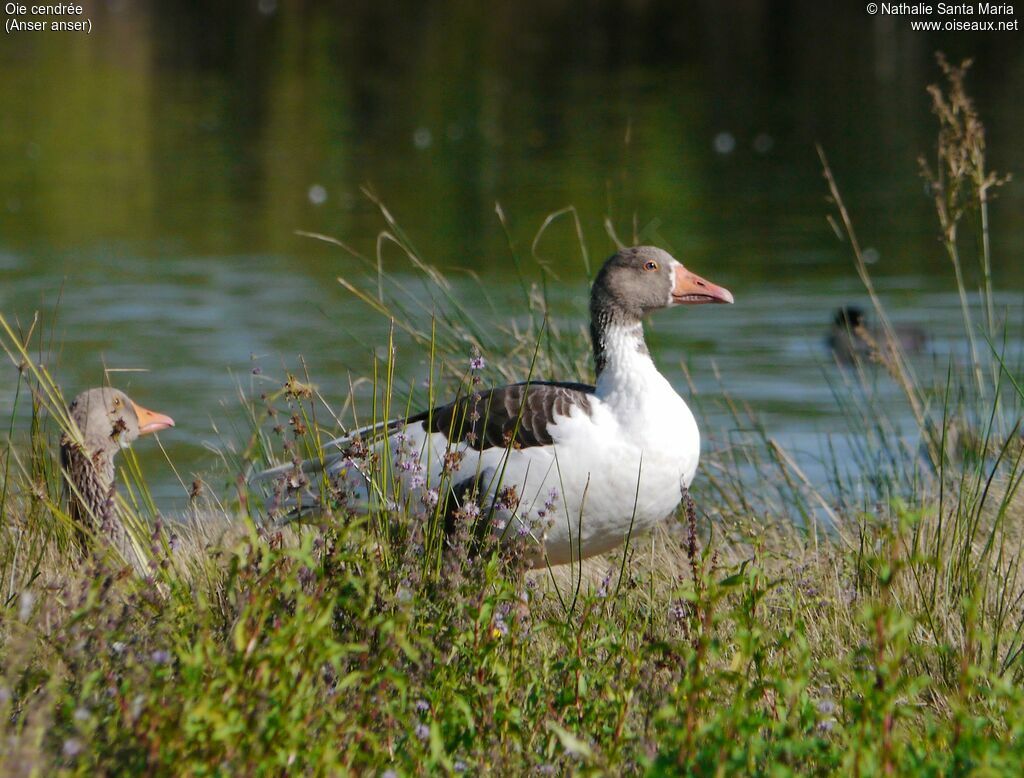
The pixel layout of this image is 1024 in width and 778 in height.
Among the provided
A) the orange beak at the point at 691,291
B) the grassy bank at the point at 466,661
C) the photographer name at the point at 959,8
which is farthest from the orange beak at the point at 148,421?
the photographer name at the point at 959,8

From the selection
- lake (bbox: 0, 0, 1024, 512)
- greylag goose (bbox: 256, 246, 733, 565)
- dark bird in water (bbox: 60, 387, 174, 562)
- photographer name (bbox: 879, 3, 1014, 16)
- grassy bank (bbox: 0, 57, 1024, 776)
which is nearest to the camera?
grassy bank (bbox: 0, 57, 1024, 776)

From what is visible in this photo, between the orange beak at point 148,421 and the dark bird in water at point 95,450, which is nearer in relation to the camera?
the dark bird in water at point 95,450

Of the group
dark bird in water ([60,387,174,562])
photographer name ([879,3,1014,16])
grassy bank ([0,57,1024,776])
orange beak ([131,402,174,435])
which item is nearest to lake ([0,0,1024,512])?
dark bird in water ([60,387,174,562])

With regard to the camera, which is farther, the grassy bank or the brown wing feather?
the brown wing feather

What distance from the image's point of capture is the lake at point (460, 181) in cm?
1149

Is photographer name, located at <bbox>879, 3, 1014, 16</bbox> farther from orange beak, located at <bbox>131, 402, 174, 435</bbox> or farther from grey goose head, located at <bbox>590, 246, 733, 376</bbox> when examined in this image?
orange beak, located at <bbox>131, 402, 174, 435</bbox>

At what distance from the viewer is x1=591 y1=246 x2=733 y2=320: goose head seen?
198 inches

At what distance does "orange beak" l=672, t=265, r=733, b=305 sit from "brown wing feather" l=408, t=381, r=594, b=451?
0.66 metres

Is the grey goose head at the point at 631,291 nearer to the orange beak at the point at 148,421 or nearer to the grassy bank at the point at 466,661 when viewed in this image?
the grassy bank at the point at 466,661

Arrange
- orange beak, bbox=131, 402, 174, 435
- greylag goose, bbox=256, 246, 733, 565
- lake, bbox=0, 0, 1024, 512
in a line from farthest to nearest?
lake, bbox=0, 0, 1024, 512 → orange beak, bbox=131, 402, 174, 435 → greylag goose, bbox=256, 246, 733, 565

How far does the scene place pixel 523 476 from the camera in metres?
4.49

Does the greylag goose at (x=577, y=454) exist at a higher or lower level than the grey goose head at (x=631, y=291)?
lower

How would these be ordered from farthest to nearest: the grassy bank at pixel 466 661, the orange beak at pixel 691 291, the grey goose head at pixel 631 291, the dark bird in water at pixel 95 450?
the orange beak at pixel 691 291 < the grey goose head at pixel 631 291 < the dark bird in water at pixel 95 450 < the grassy bank at pixel 466 661

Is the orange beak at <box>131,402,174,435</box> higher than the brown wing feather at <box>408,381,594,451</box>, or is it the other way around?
the brown wing feather at <box>408,381,594,451</box>
